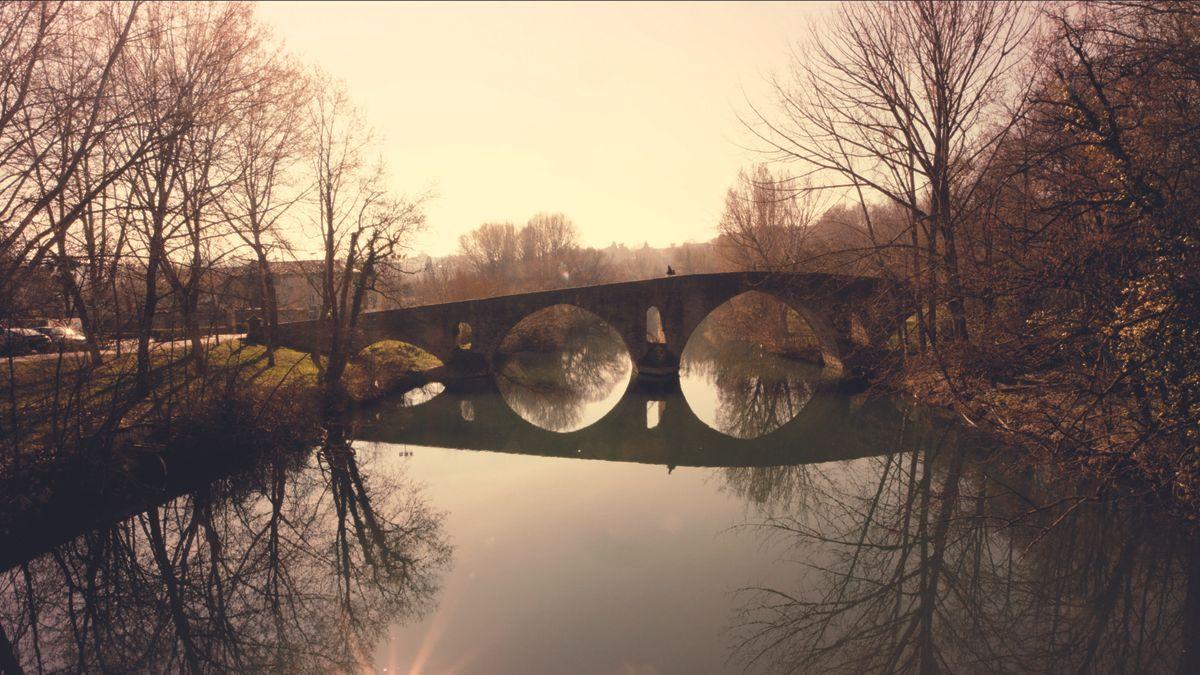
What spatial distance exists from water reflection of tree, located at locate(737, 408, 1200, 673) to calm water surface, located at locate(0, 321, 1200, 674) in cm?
3

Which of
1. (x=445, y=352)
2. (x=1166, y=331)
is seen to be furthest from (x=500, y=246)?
(x=1166, y=331)

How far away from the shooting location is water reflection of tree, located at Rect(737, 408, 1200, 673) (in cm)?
545

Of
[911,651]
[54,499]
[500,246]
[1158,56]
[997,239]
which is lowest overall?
[911,651]

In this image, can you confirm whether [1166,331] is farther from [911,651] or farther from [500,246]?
[500,246]

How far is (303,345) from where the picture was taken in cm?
1903

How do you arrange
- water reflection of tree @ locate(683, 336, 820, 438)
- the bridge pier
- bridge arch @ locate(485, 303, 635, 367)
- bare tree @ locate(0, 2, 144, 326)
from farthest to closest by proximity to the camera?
bridge arch @ locate(485, 303, 635, 367)
the bridge pier
water reflection of tree @ locate(683, 336, 820, 438)
bare tree @ locate(0, 2, 144, 326)

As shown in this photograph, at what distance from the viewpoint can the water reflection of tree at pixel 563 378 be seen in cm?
1734

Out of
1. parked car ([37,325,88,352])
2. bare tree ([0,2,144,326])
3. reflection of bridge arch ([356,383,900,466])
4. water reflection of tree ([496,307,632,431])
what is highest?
bare tree ([0,2,144,326])

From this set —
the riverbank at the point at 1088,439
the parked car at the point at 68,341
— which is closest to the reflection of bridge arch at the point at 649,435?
the riverbank at the point at 1088,439

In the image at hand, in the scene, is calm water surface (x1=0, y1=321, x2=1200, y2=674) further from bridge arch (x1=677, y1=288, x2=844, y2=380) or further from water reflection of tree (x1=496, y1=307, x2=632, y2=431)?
bridge arch (x1=677, y1=288, x2=844, y2=380)

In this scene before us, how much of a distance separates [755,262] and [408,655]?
2068 centimetres

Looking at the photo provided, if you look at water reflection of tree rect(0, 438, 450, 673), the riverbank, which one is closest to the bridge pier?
the riverbank

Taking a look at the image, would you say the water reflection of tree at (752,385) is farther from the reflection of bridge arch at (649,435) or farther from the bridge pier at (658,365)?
the bridge pier at (658,365)

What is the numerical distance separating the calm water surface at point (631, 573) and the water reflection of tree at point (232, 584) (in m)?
0.03
